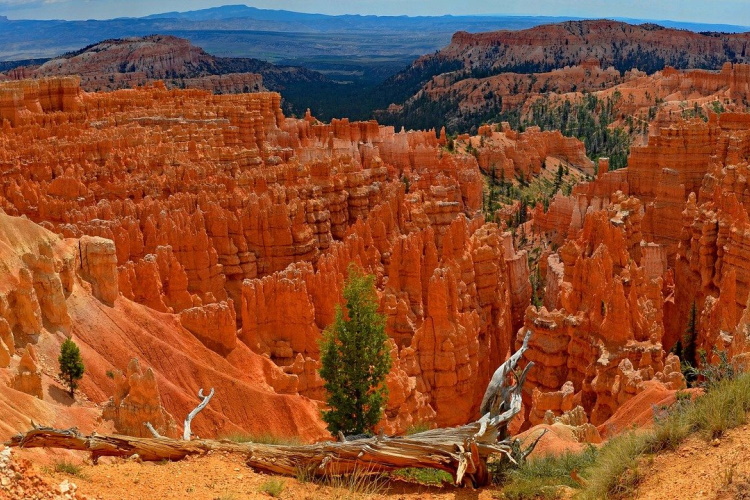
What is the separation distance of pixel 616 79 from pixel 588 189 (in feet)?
243

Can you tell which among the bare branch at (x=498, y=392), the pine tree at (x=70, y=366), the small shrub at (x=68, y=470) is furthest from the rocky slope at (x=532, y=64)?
the small shrub at (x=68, y=470)

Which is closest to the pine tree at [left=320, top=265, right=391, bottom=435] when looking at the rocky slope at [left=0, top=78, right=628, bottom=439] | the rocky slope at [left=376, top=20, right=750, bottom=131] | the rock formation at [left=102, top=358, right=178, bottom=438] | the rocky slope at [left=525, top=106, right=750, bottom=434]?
the rocky slope at [left=0, top=78, right=628, bottom=439]

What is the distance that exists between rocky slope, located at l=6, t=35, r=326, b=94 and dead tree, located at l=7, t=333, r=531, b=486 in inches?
3687

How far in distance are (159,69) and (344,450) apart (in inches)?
5566

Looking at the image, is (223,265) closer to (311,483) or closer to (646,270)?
(646,270)

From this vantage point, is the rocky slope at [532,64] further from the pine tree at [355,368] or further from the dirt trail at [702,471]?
the dirt trail at [702,471]

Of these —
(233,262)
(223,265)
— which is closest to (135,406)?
(223,265)

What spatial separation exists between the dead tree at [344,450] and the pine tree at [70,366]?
5.23 metres

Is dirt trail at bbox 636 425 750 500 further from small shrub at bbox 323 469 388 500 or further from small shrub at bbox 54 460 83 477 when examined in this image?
small shrub at bbox 54 460 83 477

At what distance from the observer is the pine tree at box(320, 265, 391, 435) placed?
16172 millimetres

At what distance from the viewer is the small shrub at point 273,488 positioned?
8.78 metres

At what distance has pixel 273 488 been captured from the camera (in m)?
8.79

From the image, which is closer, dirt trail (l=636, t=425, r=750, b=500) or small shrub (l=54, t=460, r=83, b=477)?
dirt trail (l=636, t=425, r=750, b=500)

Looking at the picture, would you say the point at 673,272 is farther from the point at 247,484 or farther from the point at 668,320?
the point at 247,484
